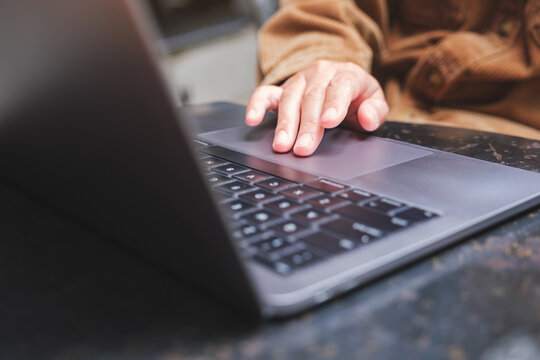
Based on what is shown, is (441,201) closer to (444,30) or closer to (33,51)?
(33,51)

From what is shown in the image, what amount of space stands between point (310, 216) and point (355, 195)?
0.06m

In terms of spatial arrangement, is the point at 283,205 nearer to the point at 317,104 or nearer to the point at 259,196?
the point at 259,196

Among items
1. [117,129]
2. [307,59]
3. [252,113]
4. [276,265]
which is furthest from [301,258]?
[307,59]

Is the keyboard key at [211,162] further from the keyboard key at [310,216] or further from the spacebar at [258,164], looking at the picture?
the keyboard key at [310,216]

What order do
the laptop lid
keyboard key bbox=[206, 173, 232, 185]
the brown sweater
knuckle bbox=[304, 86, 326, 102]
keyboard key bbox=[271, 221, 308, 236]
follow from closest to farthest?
the laptop lid < keyboard key bbox=[271, 221, 308, 236] < keyboard key bbox=[206, 173, 232, 185] < knuckle bbox=[304, 86, 326, 102] < the brown sweater

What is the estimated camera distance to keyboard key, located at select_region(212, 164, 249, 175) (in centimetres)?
46

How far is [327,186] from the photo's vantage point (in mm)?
403

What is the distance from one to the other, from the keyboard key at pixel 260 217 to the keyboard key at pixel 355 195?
6cm

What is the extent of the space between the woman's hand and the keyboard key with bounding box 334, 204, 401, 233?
0.16 metres

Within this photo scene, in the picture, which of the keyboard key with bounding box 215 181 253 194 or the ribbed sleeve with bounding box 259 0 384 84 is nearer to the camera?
the keyboard key with bounding box 215 181 253 194

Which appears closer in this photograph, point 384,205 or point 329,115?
point 384,205

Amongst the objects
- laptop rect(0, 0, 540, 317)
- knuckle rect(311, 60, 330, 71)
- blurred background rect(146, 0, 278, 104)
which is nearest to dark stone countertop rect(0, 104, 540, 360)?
laptop rect(0, 0, 540, 317)

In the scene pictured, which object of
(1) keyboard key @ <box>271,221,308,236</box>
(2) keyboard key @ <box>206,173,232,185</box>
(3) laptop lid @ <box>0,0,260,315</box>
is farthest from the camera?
(2) keyboard key @ <box>206,173,232,185</box>

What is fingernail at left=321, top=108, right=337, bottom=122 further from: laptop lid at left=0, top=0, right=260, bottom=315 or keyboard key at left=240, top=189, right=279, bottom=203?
laptop lid at left=0, top=0, right=260, bottom=315
